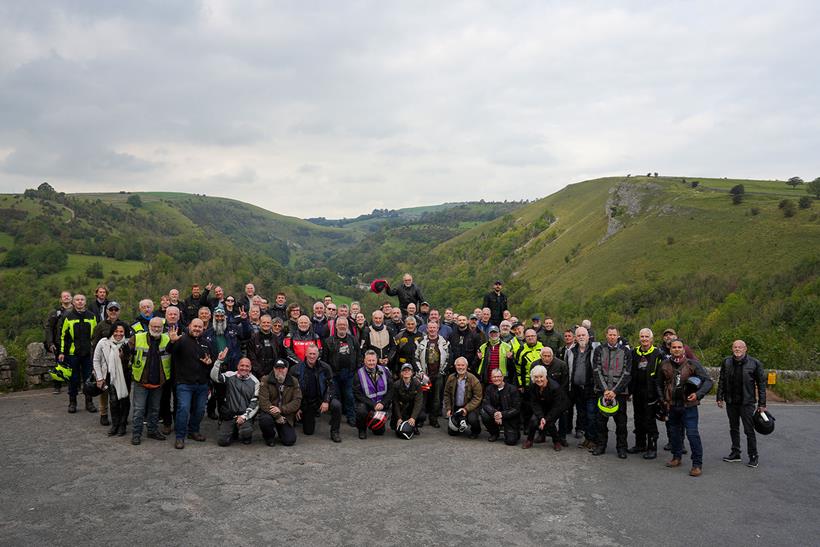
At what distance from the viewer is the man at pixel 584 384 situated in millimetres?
9422

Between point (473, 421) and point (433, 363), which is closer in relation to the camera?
point (473, 421)

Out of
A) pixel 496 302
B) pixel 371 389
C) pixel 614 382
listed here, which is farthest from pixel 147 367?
pixel 496 302

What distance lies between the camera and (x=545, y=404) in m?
9.59

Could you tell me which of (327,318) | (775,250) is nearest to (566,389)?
(327,318)

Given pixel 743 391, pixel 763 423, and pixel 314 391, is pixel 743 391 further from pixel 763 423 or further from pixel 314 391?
pixel 314 391

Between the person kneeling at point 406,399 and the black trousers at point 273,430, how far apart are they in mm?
1973

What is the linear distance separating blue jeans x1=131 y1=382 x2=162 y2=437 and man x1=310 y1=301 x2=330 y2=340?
323 cm

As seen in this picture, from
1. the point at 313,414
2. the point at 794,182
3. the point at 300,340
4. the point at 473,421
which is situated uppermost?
the point at 794,182

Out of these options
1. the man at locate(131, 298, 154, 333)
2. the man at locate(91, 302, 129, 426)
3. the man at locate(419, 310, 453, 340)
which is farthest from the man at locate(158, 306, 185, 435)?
the man at locate(419, 310, 453, 340)

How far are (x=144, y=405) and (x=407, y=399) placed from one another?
14.9ft

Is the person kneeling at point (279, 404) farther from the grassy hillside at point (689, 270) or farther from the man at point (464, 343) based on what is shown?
the grassy hillside at point (689, 270)

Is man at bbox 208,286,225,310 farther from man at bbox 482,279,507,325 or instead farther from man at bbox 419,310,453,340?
man at bbox 482,279,507,325

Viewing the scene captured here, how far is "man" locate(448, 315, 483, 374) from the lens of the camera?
11.4 metres

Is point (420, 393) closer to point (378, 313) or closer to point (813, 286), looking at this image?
point (378, 313)
